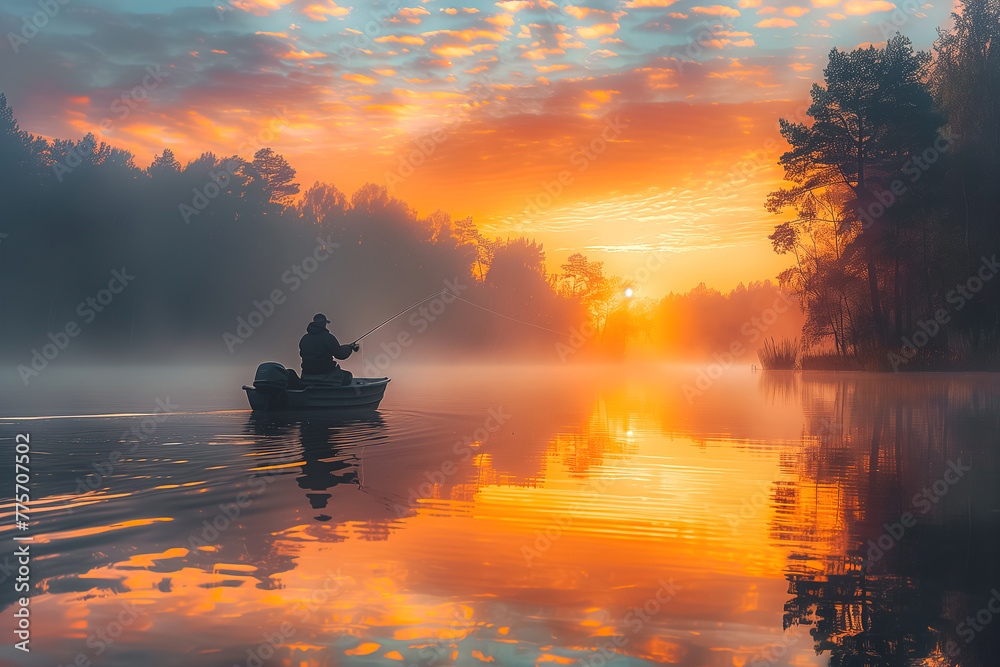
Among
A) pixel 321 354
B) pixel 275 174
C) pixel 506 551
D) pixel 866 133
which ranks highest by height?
pixel 275 174

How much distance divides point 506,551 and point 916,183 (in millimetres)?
43681

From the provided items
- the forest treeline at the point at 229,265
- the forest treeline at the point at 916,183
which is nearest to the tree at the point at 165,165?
the forest treeline at the point at 229,265

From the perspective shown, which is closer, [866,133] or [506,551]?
[506,551]

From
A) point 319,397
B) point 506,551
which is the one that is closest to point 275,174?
point 319,397

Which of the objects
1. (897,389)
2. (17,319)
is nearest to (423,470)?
(897,389)

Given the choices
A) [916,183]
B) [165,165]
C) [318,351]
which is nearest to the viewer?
[318,351]

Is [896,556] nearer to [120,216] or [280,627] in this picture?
[280,627]

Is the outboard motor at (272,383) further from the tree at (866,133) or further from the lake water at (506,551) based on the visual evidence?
the tree at (866,133)

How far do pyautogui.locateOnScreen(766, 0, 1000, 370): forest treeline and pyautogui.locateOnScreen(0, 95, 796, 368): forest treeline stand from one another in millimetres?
57924

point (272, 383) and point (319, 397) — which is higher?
point (272, 383)

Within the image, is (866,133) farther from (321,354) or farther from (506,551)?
(506,551)

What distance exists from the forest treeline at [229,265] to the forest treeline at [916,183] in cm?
5792

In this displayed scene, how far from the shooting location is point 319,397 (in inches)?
805

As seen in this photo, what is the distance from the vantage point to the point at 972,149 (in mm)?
43219
